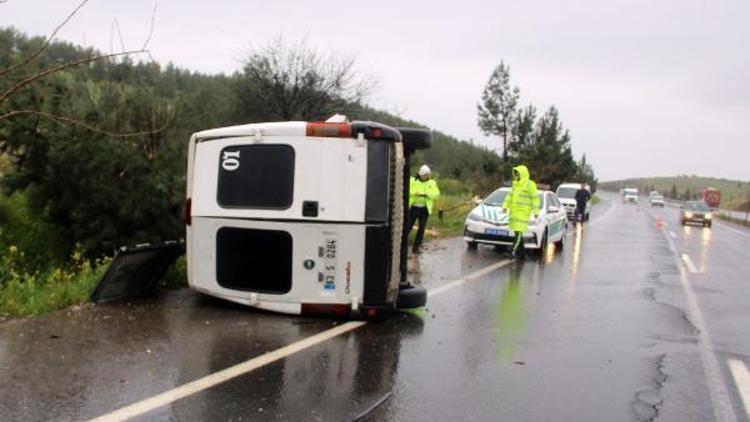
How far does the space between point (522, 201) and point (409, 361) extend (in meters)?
7.87

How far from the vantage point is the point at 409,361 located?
204 inches

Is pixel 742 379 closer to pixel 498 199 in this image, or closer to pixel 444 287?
pixel 444 287

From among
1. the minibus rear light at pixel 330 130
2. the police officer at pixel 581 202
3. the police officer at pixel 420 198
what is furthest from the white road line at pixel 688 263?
the police officer at pixel 581 202

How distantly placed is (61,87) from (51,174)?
151cm

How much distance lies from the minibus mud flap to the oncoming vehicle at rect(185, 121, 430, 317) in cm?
74

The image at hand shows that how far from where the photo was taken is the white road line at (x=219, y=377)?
3793 mm

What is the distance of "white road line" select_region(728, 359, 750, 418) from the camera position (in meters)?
4.61

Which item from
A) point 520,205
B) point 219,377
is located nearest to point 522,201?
point 520,205

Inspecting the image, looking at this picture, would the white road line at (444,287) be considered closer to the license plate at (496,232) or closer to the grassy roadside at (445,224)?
the license plate at (496,232)

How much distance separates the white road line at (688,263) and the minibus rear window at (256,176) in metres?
9.17

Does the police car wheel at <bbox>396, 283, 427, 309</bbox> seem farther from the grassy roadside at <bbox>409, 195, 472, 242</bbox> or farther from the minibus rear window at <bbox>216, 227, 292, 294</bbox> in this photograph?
the grassy roadside at <bbox>409, 195, 472, 242</bbox>

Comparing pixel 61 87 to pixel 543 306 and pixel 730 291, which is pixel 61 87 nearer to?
pixel 543 306

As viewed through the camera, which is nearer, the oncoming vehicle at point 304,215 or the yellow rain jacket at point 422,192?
Answer: the oncoming vehicle at point 304,215

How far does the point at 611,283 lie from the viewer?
32.5 feet
